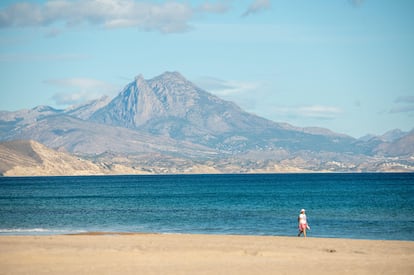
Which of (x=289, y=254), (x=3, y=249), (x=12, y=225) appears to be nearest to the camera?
(x=289, y=254)

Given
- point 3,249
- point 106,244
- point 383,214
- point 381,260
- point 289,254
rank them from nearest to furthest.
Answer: point 381,260, point 289,254, point 3,249, point 106,244, point 383,214

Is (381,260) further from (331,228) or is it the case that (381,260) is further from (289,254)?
(331,228)

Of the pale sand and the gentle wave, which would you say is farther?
the gentle wave

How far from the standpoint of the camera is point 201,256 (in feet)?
123

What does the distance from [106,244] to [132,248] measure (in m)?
4.02

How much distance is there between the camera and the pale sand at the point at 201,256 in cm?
3272

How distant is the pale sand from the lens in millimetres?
32719

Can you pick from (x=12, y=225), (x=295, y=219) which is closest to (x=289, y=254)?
Result: (x=295, y=219)

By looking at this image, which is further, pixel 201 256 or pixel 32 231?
pixel 32 231

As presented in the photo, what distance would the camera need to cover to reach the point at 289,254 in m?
38.8

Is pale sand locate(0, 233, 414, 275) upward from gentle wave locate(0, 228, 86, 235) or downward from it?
upward

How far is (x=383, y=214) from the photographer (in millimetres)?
84750

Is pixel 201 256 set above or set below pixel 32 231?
above

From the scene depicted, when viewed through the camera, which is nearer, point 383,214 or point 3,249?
point 3,249
